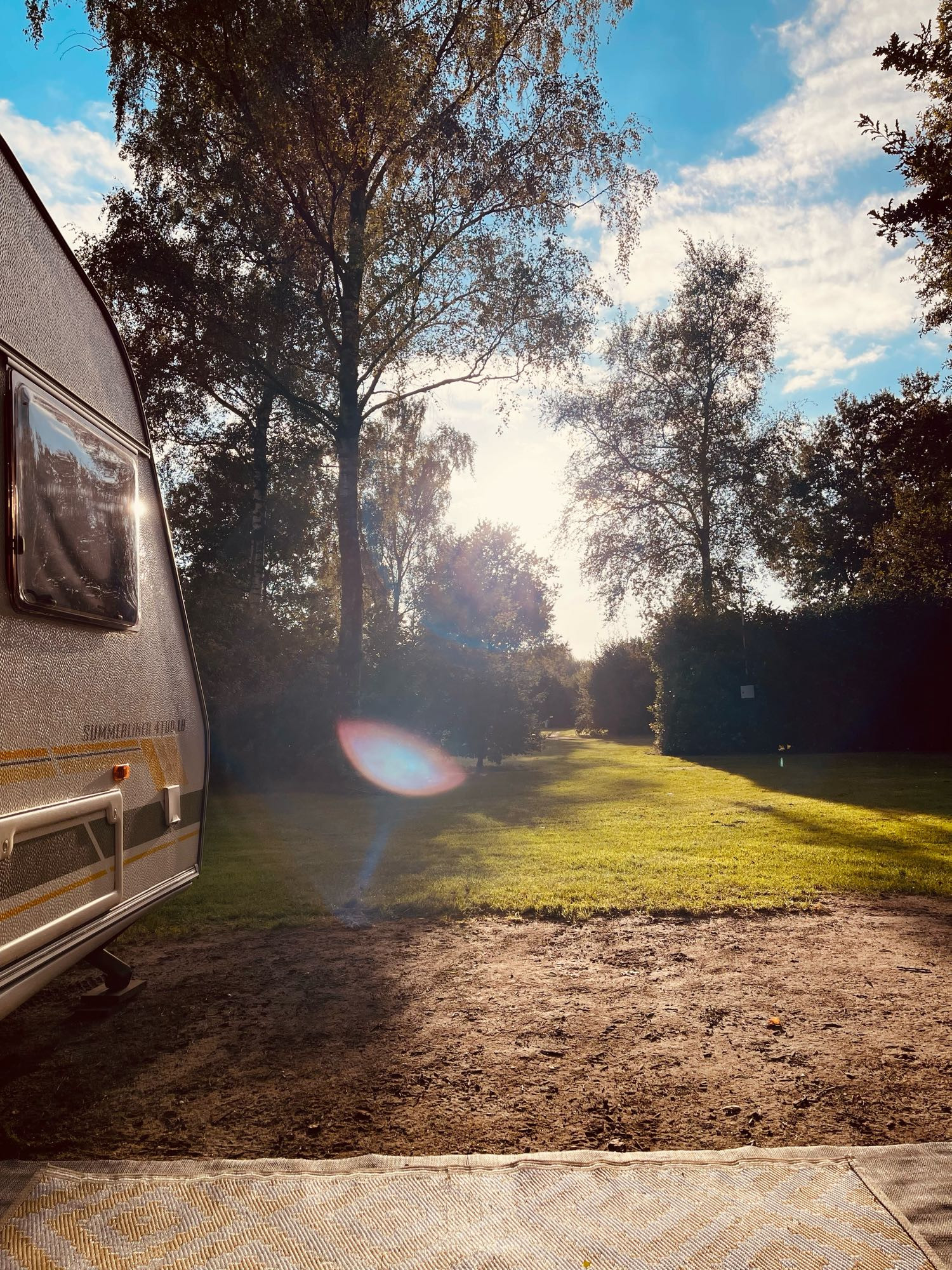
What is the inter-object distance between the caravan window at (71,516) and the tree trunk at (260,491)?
1581cm

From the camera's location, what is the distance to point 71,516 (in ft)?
11.3

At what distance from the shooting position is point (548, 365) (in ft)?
51.8

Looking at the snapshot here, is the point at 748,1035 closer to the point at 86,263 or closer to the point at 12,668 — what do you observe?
the point at 12,668

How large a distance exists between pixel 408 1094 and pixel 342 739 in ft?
41.9

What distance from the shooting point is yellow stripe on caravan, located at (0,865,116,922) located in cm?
275

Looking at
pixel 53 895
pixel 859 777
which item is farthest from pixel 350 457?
pixel 53 895

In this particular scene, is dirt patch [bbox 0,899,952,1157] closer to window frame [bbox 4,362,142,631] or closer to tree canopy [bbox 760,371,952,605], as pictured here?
window frame [bbox 4,362,142,631]

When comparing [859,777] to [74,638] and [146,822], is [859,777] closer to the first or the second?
[146,822]

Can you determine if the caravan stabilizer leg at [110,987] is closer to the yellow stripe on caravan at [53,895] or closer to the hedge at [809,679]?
the yellow stripe on caravan at [53,895]

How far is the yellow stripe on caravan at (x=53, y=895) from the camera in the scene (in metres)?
Answer: 2.75

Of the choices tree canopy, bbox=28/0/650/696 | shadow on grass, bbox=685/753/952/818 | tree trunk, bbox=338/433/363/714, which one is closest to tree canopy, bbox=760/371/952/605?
shadow on grass, bbox=685/753/952/818

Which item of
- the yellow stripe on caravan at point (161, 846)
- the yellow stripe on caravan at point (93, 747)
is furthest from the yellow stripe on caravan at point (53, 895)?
the yellow stripe on caravan at point (93, 747)

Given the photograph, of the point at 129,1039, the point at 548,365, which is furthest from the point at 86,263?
the point at 129,1039

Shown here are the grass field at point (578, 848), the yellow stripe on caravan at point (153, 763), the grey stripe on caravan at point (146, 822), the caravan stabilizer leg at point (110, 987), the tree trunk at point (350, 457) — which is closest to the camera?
the grey stripe on caravan at point (146, 822)
